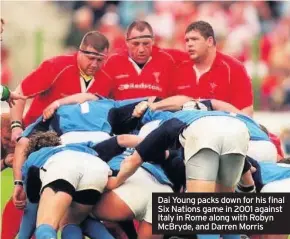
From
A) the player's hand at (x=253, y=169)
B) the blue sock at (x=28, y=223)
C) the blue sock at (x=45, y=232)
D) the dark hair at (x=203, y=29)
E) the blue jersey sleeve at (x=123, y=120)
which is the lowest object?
the blue sock at (x=28, y=223)

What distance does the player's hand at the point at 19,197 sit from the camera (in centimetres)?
511

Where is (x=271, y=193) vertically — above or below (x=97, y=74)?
below

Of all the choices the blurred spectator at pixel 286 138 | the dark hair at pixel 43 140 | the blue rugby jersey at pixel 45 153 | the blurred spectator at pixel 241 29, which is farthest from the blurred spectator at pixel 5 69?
the blue rugby jersey at pixel 45 153

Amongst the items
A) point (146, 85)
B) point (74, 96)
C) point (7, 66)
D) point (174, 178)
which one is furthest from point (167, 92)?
point (7, 66)

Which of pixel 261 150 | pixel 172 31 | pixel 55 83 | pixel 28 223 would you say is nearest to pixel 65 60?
pixel 55 83

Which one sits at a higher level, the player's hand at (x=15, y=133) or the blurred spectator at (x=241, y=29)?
the blurred spectator at (x=241, y=29)

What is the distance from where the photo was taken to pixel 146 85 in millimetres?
5914

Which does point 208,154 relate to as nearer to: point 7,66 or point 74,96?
point 74,96

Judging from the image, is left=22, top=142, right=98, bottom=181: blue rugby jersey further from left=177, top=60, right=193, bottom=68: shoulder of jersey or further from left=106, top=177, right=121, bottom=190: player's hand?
left=177, top=60, right=193, bottom=68: shoulder of jersey

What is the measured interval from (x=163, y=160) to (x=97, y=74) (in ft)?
3.69

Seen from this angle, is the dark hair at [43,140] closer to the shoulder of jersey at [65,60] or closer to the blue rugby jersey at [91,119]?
the blue rugby jersey at [91,119]

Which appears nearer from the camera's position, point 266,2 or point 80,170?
point 80,170

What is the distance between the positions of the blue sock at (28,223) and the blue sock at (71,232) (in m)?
0.36

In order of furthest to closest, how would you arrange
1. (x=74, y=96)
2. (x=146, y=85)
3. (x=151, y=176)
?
(x=146, y=85), (x=74, y=96), (x=151, y=176)
